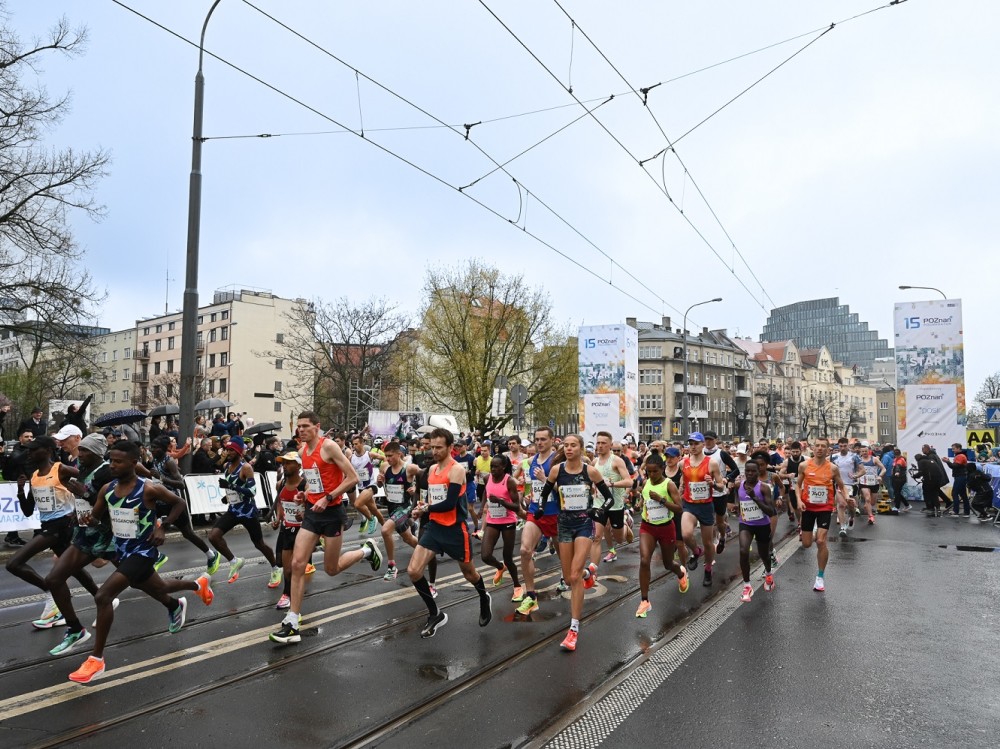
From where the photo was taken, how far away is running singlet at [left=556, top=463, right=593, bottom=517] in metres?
7.48

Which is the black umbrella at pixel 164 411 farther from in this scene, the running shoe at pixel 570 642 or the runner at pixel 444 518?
the running shoe at pixel 570 642

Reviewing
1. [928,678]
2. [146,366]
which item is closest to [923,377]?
[928,678]

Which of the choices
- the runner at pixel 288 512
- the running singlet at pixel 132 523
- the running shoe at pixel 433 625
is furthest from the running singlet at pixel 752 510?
the running singlet at pixel 132 523

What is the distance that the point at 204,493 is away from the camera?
16.2 m

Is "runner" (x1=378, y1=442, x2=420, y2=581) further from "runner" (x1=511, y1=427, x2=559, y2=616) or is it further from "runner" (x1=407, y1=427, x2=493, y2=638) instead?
"runner" (x1=407, y1=427, x2=493, y2=638)

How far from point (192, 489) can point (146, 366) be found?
260 feet

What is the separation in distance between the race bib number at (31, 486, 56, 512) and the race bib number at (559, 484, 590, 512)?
183 inches

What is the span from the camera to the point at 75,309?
2264 centimetres

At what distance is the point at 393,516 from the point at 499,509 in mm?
2055

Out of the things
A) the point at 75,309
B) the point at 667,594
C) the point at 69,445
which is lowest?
the point at 667,594

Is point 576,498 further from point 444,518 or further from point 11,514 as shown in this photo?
point 11,514

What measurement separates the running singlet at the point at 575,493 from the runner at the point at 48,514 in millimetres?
4249

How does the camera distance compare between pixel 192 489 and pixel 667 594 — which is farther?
pixel 192 489

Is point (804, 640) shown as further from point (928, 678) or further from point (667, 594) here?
point (667, 594)
